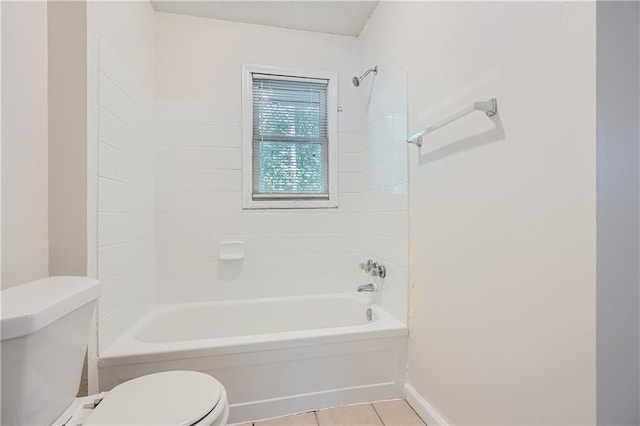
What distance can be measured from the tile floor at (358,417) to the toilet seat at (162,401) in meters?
0.63

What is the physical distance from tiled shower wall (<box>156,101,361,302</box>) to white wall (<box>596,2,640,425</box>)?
174 cm

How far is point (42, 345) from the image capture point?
888 millimetres

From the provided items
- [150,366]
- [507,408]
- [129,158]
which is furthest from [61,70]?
[507,408]

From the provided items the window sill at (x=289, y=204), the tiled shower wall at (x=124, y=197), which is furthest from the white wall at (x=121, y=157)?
the window sill at (x=289, y=204)

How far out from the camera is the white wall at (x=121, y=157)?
1420 millimetres

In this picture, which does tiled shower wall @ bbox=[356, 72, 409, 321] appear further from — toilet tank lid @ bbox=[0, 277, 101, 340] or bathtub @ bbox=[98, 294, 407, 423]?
toilet tank lid @ bbox=[0, 277, 101, 340]

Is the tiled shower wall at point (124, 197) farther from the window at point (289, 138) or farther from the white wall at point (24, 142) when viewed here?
the window at point (289, 138)

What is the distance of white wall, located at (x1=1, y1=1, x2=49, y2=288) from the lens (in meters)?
1.08

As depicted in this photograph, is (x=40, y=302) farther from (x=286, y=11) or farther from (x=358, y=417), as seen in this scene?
(x=286, y=11)

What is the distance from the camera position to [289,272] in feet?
7.88

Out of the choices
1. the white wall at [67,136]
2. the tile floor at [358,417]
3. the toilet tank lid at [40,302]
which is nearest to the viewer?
the toilet tank lid at [40,302]

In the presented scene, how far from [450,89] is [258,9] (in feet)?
4.97

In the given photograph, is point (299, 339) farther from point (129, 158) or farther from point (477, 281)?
point (129, 158)

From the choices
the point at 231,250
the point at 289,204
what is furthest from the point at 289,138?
the point at 231,250
